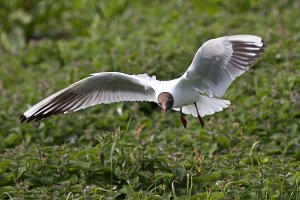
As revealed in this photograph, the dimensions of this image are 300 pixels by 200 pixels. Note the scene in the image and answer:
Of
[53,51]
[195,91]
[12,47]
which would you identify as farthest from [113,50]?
[195,91]

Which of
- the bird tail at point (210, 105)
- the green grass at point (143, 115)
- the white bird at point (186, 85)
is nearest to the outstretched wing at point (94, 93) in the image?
the white bird at point (186, 85)

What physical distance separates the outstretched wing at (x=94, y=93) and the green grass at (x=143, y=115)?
24cm

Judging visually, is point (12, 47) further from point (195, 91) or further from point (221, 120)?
point (195, 91)

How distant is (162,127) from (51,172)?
1729 mm

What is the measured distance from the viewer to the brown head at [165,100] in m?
4.42

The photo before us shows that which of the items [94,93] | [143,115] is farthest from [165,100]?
[143,115]

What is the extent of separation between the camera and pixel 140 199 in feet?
13.0

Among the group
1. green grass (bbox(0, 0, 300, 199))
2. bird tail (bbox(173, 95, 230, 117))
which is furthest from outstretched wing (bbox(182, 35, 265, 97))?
green grass (bbox(0, 0, 300, 199))

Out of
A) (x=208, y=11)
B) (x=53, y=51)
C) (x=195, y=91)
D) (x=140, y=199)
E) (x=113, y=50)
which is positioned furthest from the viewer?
(x=208, y=11)

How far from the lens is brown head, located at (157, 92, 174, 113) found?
4.42 m

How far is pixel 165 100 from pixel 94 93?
2.71 ft

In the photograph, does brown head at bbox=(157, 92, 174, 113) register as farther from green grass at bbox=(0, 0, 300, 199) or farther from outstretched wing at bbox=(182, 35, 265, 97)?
green grass at bbox=(0, 0, 300, 199)

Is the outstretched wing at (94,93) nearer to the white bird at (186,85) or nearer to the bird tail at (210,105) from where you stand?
the white bird at (186,85)

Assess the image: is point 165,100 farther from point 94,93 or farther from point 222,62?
point 94,93
